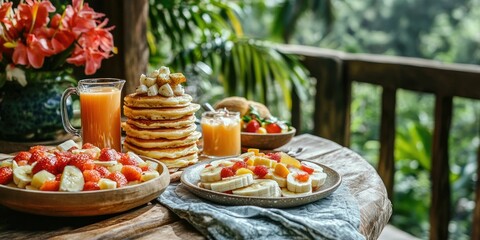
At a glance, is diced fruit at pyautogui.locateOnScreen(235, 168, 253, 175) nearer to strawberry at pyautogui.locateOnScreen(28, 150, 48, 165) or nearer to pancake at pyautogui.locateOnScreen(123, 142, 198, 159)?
pancake at pyautogui.locateOnScreen(123, 142, 198, 159)

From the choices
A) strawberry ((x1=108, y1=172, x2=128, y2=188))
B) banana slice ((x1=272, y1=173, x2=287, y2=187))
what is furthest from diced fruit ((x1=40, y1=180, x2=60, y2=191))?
banana slice ((x1=272, y1=173, x2=287, y2=187))

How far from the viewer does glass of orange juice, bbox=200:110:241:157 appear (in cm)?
162

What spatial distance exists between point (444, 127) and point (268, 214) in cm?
185

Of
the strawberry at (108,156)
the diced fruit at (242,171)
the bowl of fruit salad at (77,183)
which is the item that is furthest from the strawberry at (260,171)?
Result: the strawberry at (108,156)

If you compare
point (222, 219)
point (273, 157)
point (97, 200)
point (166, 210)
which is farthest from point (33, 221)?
point (273, 157)

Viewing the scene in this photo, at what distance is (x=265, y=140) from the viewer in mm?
1714

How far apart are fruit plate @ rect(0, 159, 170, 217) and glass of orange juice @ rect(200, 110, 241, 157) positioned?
0.48m

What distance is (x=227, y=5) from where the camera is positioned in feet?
10.9

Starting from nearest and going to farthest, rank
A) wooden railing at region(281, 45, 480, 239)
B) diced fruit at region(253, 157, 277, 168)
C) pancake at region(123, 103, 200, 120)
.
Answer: diced fruit at region(253, 157, 277, 168)
pancake at region(123, 103, 200, 120)
wooden railing at region(281, 45, 480, 239)

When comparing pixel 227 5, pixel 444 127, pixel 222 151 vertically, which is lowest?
pixel 444 127

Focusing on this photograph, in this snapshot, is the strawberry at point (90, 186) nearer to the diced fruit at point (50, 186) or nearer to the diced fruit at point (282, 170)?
the diced fruit at point (50, 186)

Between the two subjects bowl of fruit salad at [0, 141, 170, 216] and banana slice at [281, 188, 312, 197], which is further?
banana slice at [281, 188, 312, 197]

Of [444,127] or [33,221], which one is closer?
[33,221]

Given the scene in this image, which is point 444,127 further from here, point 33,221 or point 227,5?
point 33,221
